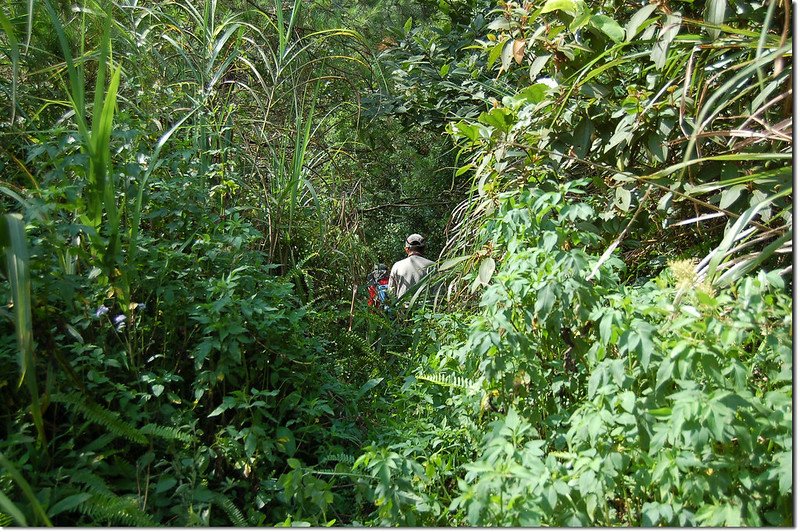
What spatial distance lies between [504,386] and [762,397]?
633 millimetres

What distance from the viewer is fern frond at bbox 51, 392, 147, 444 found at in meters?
1.91

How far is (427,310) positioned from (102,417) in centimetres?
148

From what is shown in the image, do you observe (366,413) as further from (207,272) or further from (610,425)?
(610,425)

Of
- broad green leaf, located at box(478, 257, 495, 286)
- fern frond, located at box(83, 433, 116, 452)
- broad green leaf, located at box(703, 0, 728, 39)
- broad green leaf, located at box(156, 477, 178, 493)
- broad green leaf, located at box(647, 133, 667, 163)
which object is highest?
broad green leaf, located at box(703, 0, 728, 39)

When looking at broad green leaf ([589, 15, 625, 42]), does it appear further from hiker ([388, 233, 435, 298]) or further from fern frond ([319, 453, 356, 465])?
hiker ([388, 233, 435, 298])

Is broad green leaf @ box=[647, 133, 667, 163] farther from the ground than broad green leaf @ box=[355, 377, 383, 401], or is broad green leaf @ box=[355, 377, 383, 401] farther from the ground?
broad green leaf @ box=[647, 133, 667, 163]

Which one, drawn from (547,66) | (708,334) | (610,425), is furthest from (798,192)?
(547,66)

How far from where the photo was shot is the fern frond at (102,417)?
1908mm

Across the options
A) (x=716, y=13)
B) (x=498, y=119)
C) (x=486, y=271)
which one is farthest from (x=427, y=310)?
(x=716, y=13)

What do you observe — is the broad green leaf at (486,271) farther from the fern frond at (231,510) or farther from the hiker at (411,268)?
the hiker at (411,268)

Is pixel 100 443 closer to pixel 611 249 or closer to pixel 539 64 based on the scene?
pixel 611 249

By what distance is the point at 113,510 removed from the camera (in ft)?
5.67

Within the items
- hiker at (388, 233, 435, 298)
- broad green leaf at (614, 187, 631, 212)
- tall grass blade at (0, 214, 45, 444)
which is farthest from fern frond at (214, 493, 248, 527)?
hiker at (388, 233, 435, 298)

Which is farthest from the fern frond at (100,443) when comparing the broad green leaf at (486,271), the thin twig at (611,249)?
the thin twig at (611,249)
